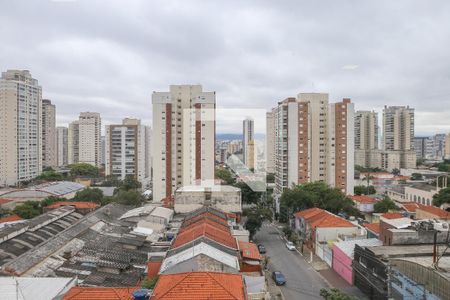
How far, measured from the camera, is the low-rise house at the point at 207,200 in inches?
462

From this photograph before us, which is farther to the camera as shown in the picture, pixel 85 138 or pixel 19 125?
pixel 85 138

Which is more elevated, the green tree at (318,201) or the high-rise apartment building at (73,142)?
the high-rise apartment building at (73,142)

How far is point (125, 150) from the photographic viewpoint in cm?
2484

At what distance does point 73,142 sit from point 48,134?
15.9 feet

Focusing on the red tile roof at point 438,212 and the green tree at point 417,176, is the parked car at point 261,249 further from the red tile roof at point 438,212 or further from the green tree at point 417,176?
the green tree at point 417,176

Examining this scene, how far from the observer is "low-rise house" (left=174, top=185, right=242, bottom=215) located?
11742 mm

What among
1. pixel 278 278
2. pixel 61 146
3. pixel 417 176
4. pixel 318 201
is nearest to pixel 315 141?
pixel 318 201

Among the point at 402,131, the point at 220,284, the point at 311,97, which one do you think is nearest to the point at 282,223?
the point at 311,97

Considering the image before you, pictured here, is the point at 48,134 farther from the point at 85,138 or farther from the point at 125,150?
the point at 125,150

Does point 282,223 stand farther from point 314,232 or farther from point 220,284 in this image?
point 220,284

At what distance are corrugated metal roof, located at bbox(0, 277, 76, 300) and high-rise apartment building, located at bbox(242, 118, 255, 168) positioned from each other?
9.40 meters

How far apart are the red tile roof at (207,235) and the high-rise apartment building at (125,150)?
57.6 feet

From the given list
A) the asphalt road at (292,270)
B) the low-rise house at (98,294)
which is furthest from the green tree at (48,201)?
the low-rise house at (98,294)

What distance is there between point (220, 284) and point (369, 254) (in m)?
3.54
